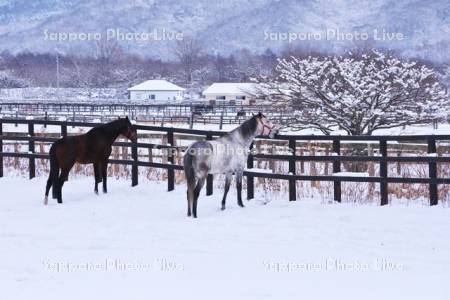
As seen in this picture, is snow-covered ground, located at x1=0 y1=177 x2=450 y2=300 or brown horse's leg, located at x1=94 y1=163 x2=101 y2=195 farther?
brown horse's leg, located at x1=94 y1=163 x2=101 y2=195

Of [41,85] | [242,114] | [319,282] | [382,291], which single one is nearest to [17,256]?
[319,282]

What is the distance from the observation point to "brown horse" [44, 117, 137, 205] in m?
13.8

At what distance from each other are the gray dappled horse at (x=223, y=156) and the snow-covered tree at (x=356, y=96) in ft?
30.6

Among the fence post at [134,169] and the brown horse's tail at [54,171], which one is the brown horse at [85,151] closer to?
the brown horse's tail at [54,171]

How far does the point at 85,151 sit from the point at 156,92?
4334 inches

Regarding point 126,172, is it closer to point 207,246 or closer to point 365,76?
point 207,246

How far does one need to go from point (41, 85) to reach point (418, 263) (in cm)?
15707

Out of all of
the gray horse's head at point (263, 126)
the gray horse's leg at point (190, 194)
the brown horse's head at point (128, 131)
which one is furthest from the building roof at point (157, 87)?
the gray horse's leg at point (190, 194)

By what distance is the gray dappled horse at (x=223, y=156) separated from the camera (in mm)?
11758

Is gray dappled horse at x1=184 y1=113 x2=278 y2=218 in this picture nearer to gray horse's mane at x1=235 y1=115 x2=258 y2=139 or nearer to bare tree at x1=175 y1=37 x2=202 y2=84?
gray horse's mane at x1=235 y1=115 x2=258 y2=139

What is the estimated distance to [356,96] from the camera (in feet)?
77.7

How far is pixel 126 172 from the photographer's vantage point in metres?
16.8

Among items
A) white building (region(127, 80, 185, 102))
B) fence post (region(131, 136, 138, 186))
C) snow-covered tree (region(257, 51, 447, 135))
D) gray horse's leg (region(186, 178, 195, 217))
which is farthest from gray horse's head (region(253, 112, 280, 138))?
white building (region(127, 80, 185, 102))

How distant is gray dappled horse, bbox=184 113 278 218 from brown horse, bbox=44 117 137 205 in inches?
109
